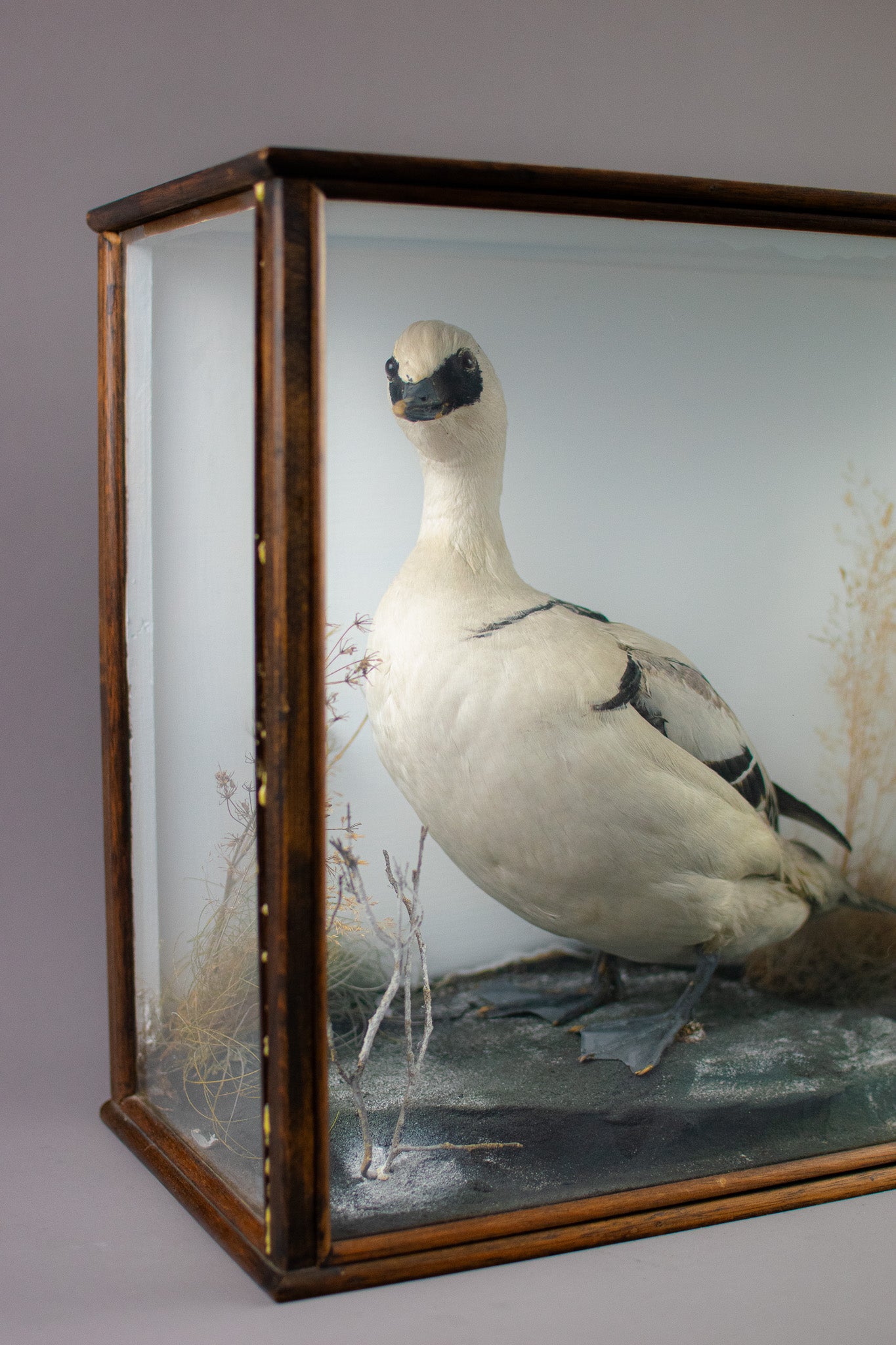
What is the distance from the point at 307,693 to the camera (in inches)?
43.1

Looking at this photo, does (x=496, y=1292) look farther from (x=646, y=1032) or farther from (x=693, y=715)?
(x=693, y=715)

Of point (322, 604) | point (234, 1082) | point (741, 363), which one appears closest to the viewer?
point (322, 604)

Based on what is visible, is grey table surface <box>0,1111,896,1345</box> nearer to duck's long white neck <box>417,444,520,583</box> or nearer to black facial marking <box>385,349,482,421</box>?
duck's long white neck <box>417,444,520,583</box>

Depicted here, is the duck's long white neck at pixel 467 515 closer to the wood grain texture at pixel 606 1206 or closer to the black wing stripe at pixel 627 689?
the black wing stripe at pixel 627 689

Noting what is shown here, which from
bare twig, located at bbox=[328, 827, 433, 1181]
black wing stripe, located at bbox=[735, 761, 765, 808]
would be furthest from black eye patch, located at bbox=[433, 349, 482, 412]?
black wing stripe, located at bbox=[735, 761, 765, 808]

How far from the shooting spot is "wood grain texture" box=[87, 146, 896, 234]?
1040 mm

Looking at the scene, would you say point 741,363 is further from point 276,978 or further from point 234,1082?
point 234,1082

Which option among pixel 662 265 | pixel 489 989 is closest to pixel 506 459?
pixel 662 265

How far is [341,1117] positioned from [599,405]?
754mm

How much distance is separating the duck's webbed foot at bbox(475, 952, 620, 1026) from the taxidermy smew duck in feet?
0.19

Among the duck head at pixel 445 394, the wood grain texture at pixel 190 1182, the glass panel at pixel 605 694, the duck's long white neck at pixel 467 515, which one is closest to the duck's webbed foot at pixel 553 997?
the glass panel at pixel 605 694

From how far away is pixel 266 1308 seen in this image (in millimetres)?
1157

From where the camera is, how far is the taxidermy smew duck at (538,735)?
4.03 feet

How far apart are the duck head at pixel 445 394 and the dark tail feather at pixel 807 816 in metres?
0.54
